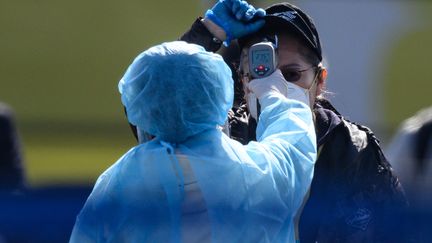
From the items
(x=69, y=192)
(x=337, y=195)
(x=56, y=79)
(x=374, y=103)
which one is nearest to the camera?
(x=69, y=192)

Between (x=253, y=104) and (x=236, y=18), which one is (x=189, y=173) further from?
(x=236, y=18)

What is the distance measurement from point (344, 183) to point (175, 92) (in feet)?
2.23

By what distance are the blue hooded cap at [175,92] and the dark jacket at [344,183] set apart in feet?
1.54

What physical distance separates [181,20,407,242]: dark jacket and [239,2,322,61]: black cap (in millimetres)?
154

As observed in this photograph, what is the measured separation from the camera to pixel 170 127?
225 cm

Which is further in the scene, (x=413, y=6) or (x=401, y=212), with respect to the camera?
(x=413, y=6)

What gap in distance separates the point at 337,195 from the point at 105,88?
9.64ft

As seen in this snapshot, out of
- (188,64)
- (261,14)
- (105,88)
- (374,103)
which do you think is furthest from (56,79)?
(188,64)

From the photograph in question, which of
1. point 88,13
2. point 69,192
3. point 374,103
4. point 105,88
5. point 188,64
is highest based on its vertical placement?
point 188,64

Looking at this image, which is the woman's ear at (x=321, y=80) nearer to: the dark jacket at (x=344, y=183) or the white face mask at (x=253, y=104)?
the dark jacket at (x=344, y=183)

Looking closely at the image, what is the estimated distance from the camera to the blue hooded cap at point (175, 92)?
2.23 m

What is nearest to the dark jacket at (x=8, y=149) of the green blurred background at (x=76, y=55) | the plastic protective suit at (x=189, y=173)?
the green blurred background at (x=76, y=55)

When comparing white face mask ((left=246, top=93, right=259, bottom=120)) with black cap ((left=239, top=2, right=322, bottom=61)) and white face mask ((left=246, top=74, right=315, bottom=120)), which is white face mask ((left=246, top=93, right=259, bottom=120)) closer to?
white face mask ((left=246, top=74, right=315, bottom=120))

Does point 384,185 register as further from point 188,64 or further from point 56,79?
point 56,79
